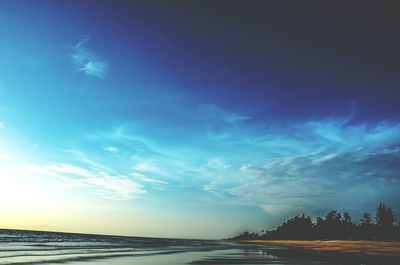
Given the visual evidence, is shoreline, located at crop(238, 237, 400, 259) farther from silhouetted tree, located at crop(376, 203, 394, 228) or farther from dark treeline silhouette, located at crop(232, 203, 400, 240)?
silhouetted tree, located at crop(376, 203, 394, 228)

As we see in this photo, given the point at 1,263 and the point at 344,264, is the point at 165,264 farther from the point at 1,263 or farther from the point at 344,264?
the point at 344,264

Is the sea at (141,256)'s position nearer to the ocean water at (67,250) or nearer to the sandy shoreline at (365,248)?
the ocean water at (67,250)

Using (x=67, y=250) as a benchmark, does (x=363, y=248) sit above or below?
above

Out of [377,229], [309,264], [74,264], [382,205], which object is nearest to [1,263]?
[74,264]

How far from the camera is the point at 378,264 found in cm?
3259

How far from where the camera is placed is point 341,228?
138m

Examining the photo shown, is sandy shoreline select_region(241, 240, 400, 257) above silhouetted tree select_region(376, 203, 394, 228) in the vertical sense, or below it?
below

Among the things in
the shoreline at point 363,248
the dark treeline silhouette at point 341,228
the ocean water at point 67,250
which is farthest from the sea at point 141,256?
the dark treeline silhouette at point 341,228

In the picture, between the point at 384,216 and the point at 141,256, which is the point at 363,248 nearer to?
the point at 141,256

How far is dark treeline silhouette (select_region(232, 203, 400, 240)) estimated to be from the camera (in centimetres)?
10750

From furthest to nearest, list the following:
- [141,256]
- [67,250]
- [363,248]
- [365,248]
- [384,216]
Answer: [384,216] → [363,248] → [365,248] → [67,250] → [141,256]

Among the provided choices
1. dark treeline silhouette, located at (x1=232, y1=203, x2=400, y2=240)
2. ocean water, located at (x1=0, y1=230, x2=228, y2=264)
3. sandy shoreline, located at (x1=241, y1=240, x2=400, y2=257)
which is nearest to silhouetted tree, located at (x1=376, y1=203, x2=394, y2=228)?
dark treeline silhouette, located at (x1=232, y1=203, x2=400, y2=240)

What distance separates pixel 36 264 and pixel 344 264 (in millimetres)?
26770

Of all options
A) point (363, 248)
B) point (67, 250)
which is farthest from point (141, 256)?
point (363, 248)
